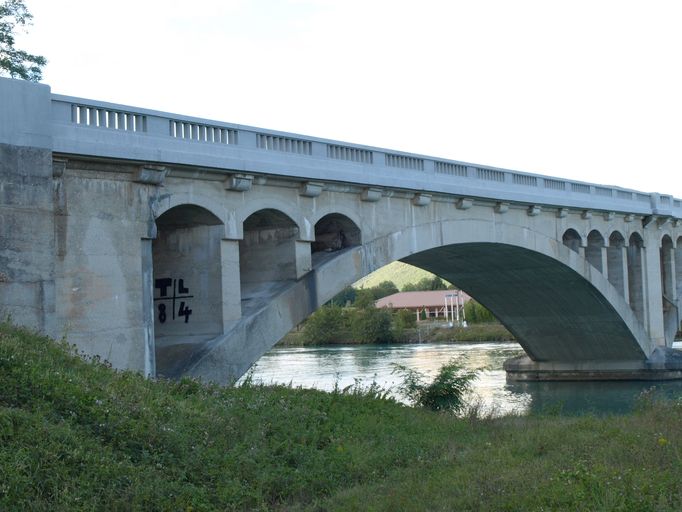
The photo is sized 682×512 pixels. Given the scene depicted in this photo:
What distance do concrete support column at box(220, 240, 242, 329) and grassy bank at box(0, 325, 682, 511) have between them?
3.65 meters

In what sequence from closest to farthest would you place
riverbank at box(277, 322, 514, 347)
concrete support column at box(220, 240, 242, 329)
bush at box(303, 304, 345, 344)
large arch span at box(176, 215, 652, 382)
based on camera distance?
concrete support column at box(220, 240, 242, 329)
large arch span at box(176, 215, 652, 382)
riverbank at box(277, 322, 514, 347)
bush at box(303, 304, 345, 344)

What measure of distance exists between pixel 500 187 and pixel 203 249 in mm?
12545

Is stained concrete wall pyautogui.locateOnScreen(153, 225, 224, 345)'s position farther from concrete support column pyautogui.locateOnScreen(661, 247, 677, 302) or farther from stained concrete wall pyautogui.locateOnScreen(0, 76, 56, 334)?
concrete support column pyautogui.locateOnScreen(661, 247, 677, 302)

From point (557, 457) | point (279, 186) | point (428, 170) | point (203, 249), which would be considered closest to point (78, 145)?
point (203, 249)

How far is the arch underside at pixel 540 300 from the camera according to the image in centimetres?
2933

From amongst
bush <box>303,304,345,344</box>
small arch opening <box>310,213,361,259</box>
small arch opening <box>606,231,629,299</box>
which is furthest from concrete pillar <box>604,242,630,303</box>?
bush <box>303,304,345,344</box>

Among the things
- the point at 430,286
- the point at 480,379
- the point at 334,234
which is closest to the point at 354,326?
the point at 480,379

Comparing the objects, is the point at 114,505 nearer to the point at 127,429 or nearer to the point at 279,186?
the point at 127,429

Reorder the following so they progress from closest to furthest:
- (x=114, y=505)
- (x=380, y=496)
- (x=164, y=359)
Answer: (x=114, y=505) < (x=380, y=496) < (x=164, y=359)

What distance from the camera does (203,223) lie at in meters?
16.4

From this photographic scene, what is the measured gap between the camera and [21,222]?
12.7m

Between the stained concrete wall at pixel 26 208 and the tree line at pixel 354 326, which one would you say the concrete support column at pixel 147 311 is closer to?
the stained concrete wall at pixel 26 208

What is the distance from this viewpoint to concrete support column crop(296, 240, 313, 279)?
18.0m

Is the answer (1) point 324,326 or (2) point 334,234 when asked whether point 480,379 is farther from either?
(1) point 324,326
